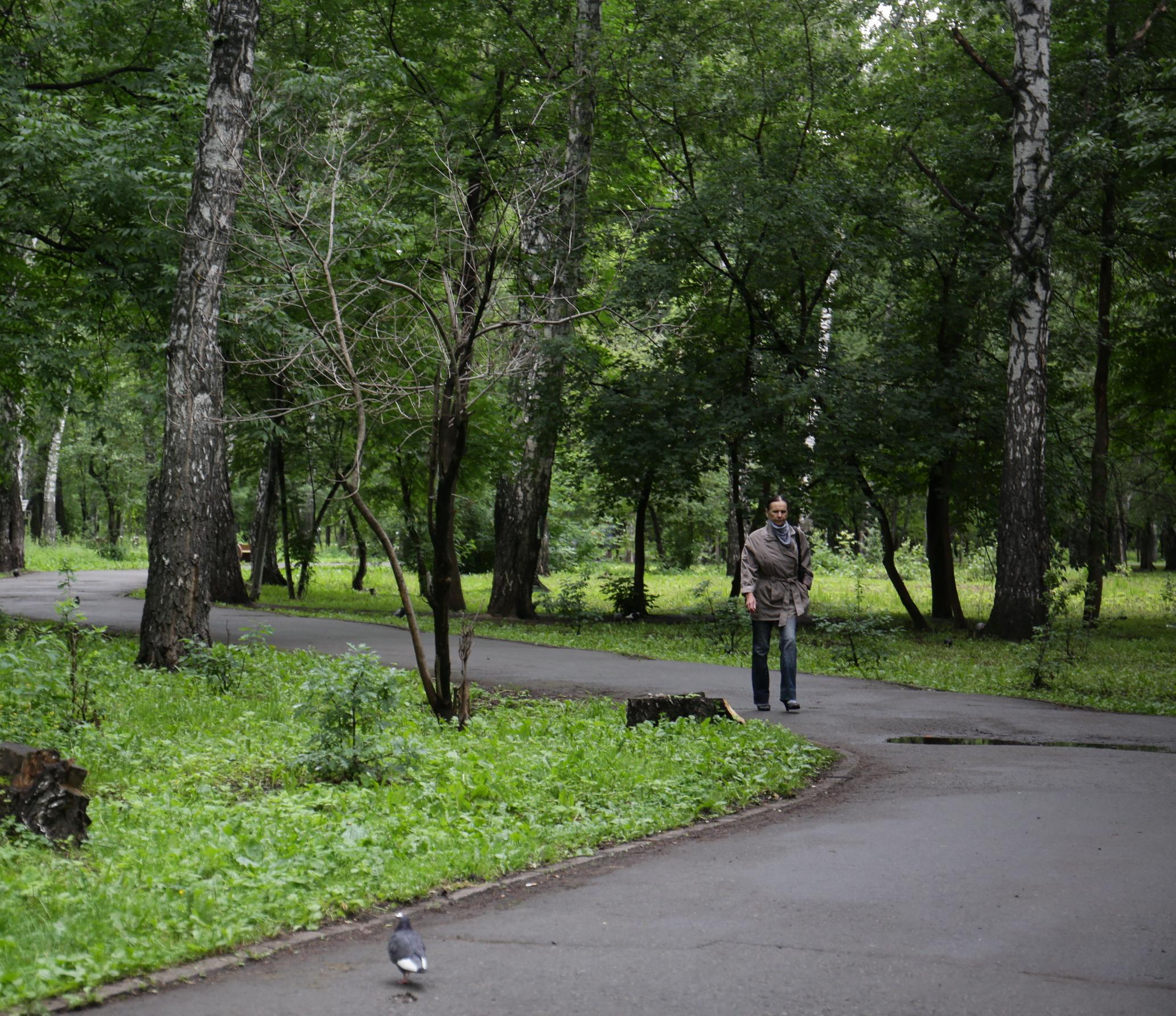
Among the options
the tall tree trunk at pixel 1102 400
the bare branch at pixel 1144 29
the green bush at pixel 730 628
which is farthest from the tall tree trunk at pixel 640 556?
the bare branch at pixel 1144 29

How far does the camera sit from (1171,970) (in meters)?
4.46

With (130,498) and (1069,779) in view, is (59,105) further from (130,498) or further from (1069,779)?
(130,498)

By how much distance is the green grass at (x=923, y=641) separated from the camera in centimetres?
1418

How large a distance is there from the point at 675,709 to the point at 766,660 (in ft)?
5.84

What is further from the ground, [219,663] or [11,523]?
[11,523]

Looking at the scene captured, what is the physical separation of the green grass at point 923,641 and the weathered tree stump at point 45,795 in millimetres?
9964

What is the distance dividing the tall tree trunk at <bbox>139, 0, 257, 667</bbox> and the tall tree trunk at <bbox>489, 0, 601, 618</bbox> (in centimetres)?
695

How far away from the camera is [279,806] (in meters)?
6.83

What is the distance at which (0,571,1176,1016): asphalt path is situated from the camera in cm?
418

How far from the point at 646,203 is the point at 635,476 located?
20.0ft

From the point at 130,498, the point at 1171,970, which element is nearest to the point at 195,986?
the point at 1171,970

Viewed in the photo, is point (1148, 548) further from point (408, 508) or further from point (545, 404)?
point (545, 404)

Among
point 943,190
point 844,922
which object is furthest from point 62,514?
point 844,922

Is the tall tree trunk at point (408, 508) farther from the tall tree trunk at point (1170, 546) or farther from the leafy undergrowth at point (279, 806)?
the tall tree trunk at point (1170, 546)
